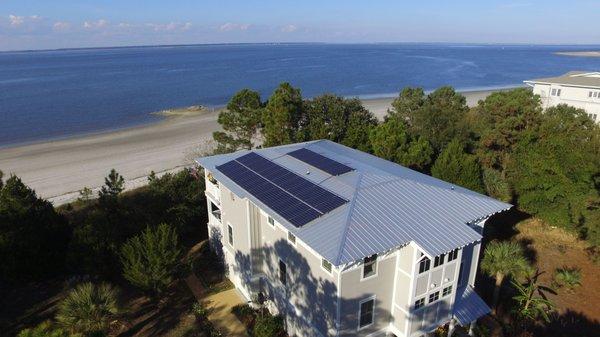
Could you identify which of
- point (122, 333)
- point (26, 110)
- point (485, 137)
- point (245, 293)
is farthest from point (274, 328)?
point (26, 110)

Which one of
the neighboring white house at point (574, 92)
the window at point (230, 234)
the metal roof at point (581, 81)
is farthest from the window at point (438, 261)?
the metal roof at point (581, 81)

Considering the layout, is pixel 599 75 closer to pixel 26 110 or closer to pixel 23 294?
pixel 23 294

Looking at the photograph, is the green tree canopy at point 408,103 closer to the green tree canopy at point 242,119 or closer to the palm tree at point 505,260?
the green tree canopy at point 242,119

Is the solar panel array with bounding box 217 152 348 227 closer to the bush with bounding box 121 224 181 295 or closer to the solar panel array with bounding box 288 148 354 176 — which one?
the solar panel array with bounding box 288 148 354 176

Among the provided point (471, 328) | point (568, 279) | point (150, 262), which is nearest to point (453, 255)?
point (471, 328)

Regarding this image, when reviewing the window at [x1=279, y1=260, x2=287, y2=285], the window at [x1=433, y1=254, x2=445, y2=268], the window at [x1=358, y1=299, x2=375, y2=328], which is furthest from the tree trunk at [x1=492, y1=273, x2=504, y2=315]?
the window at [x1=279, y1=260, x2=287, y2=285]

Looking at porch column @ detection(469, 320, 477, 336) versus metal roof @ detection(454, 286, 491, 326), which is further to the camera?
porch column @ detection(469, 320, 477, 336)

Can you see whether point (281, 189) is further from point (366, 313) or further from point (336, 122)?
point (336, 122)
